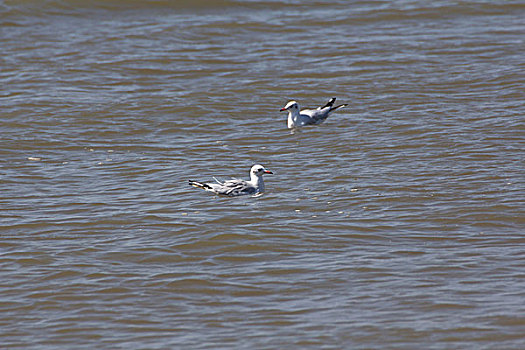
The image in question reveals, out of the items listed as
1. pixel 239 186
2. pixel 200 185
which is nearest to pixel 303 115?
pixel 239 186

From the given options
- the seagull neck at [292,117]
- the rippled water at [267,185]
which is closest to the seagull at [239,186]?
the rippled water at [267,185]

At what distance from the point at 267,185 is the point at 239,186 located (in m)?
0.61

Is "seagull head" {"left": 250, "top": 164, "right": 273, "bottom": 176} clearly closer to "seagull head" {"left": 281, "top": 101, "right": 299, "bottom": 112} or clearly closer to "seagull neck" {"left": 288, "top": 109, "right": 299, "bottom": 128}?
"seagull neck" {"left": 288, "top": 109, "right": 299, "bottom": 128}

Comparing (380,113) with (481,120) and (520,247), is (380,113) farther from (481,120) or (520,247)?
(520,247)

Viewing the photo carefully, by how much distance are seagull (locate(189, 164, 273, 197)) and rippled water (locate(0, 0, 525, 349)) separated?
0.18 meters

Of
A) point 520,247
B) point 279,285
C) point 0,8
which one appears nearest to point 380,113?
point 520,247

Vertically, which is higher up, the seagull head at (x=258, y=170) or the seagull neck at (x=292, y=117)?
the seagull neck at (x=292, y=117)

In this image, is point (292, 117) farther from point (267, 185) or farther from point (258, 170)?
point (258, 170)

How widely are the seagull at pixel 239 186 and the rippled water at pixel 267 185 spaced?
18 cm

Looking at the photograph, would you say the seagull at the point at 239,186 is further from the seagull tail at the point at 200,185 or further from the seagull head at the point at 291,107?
the seagull head at the point at 291,107

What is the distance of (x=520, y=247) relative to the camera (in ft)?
29.9

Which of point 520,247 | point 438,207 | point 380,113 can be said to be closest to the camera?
point 520,247

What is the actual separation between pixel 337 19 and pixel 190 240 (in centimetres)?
1433

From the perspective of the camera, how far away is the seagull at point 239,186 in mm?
11438
